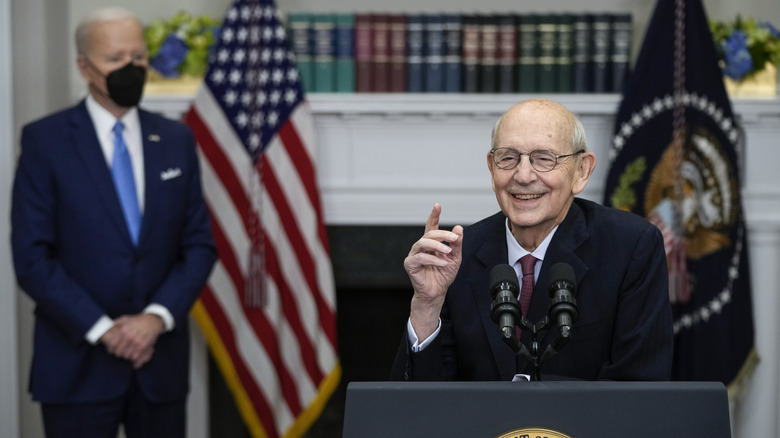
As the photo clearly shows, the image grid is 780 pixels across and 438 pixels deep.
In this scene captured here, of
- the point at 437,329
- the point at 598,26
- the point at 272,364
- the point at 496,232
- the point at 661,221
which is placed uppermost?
the point at 598,26

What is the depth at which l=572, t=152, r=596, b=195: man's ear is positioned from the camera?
2125 mm

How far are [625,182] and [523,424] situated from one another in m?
2.76

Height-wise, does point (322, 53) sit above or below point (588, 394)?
above

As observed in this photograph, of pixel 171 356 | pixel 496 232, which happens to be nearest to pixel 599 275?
pixel 496 232

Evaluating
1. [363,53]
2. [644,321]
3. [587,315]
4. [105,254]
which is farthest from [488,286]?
[363,53]

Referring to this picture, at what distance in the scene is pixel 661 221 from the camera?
13.4ft

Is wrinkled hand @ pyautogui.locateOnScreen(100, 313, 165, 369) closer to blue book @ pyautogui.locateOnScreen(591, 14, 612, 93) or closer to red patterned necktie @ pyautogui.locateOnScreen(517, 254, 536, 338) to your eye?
red patterned necktie @ pyautogui.locateOnScreen(517, 254, 536, 338)

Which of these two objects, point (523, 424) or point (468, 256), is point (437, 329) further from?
point (523, 424)

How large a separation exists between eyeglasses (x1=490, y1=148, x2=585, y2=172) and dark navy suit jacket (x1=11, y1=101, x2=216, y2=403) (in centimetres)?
156

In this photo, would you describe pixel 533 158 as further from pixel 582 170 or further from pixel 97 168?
pixel 97 168

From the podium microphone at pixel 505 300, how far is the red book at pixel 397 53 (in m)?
2.70

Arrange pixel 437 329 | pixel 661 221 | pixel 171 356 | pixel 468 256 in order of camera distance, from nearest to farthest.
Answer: pixel 437 329, pixel 468 256, pixel 171 356, pixel 661 221

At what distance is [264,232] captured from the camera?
4172 mm

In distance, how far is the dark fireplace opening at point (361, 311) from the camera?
4.41 m
